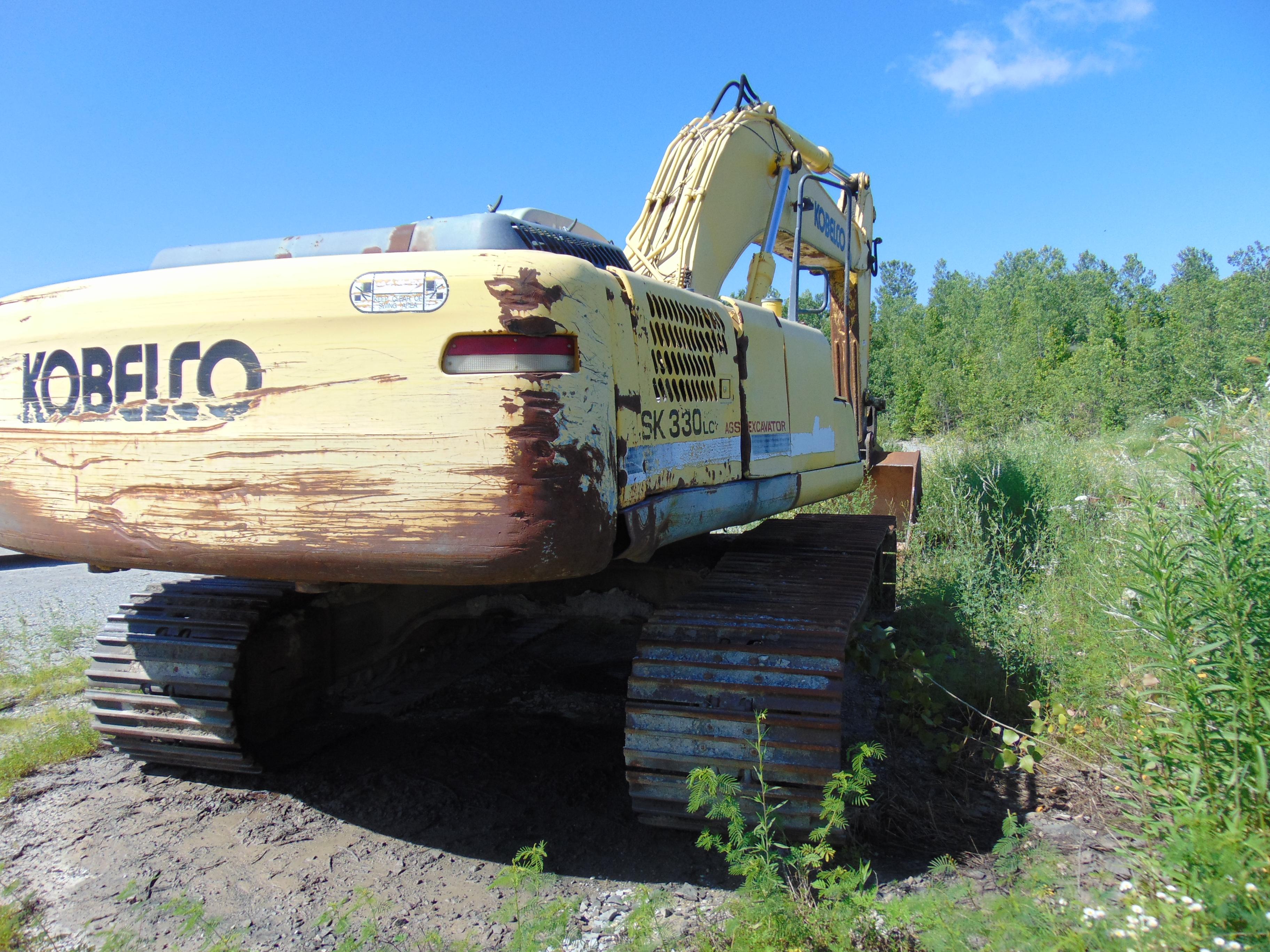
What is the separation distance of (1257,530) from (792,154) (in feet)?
11.6

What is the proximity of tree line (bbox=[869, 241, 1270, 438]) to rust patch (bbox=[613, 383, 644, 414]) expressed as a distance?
2.01 meters

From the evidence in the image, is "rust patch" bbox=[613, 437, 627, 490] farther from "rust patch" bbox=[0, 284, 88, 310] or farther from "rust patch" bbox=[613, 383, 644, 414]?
"rust patch" bbox=[0, 284, 88, 310]

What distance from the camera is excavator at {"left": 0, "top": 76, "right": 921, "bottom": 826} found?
213 centimetres

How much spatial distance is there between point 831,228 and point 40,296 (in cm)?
525

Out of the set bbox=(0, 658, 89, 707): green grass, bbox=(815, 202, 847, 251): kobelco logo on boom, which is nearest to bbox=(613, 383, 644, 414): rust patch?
bbox=(0, 658, 89, 707): green grass

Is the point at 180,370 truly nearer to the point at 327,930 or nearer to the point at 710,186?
the point at 327,930

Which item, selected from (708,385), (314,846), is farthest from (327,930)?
(708,385)

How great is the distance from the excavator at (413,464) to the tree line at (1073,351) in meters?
1.76

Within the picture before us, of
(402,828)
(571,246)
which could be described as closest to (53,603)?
(402,828)

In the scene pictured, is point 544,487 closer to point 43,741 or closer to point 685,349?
point 685,349

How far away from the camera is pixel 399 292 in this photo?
7.20 feet

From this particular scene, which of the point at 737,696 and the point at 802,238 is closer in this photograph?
the point at 737,696

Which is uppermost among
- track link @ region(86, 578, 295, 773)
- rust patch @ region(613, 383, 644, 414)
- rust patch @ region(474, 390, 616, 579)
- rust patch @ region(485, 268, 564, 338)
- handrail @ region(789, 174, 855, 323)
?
handrail @ region(789, 174, 855, 323)

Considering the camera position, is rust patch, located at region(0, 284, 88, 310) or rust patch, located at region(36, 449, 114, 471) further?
rust patch, located at region(0, 284, 88, 310)
